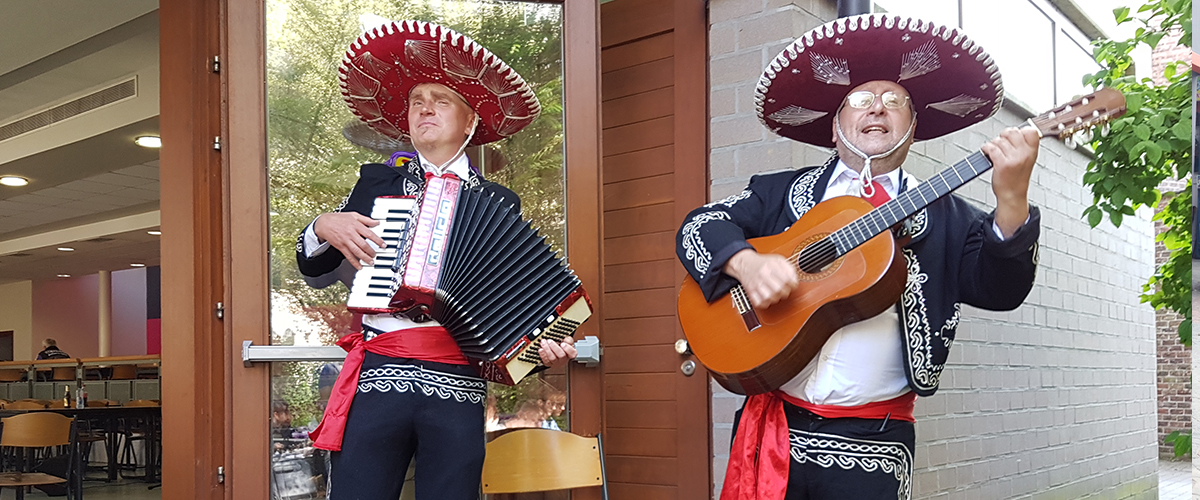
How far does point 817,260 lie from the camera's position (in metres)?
1.88

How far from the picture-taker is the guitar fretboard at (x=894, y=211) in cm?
179

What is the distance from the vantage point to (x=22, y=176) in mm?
8844

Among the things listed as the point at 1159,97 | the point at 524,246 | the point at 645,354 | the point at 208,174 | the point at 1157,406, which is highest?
the point at 1159,97

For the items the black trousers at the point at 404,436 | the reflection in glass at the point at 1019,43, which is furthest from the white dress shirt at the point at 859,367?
the reflection in glass at the point at 1019,43

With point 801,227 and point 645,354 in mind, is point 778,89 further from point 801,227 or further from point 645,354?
point 645,354

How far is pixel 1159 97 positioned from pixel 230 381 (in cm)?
300

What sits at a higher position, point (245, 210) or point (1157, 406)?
point (245, 210)

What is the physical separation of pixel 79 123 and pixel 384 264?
19.5 ft

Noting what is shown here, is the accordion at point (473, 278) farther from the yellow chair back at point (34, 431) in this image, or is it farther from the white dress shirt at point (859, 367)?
the yellow chair back at point (34, 431)

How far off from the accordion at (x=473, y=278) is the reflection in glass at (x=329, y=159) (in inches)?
31.3

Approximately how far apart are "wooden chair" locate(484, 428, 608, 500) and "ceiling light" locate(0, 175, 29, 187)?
7852 millimetres

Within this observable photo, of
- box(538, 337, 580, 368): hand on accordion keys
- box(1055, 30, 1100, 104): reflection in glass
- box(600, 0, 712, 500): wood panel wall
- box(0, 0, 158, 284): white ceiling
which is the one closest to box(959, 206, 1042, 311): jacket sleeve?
box(538, 337, 580, 368): hand on accordion keys

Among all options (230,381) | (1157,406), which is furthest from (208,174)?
(1157,406)

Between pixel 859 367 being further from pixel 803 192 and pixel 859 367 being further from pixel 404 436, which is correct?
pixel 404 436
